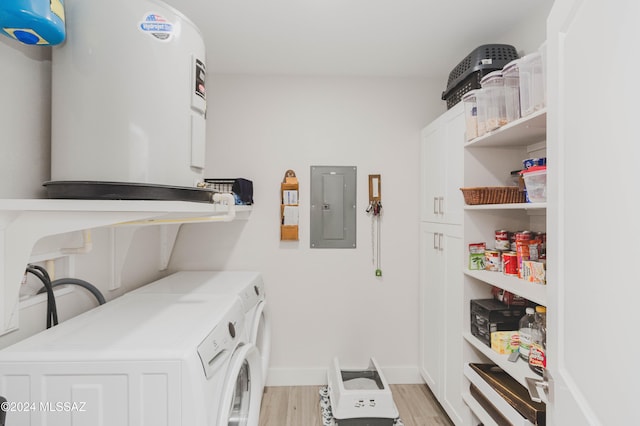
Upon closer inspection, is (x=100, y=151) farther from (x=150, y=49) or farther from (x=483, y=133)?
(x=483, y=133)

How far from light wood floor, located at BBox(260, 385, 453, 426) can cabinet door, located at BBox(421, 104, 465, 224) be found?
1284mm

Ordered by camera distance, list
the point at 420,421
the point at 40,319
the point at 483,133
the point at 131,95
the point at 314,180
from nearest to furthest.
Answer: the point at 131,95, the point at 40,319, the point at 483,133, the point at 420,421, the point at 314,180

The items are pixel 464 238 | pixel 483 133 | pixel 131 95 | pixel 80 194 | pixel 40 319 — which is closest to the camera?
pixel 80 194

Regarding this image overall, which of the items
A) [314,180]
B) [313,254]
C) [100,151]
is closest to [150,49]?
[100,151]

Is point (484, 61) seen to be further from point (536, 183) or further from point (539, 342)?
point (539, 342)

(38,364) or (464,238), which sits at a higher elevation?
(464,238)

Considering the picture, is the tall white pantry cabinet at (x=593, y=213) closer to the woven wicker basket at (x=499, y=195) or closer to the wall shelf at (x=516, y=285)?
the wall shelf at (x=516, y=285)

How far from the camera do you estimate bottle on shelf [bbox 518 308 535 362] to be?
1.55 meters

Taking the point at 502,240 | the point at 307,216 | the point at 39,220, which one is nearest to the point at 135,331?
the point at 39,220

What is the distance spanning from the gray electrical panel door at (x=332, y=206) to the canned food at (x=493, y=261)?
3.45ft

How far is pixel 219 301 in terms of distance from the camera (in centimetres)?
163

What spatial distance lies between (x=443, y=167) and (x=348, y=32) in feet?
3.36

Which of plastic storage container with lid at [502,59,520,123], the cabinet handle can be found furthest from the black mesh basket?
the cabinet handle

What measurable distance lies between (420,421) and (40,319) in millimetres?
2142
